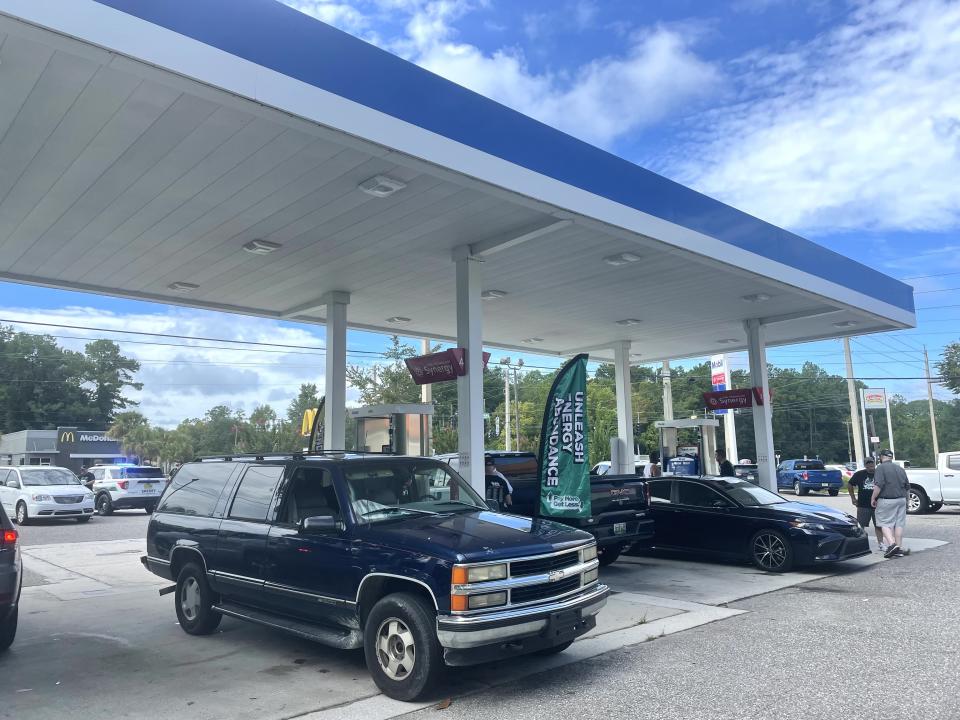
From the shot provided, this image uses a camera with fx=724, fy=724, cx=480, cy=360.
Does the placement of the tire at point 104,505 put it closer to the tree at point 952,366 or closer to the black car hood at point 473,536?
the black car hood at point 473,536

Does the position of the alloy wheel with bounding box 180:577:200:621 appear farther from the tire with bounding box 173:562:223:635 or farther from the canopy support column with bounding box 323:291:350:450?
the canopy support column with bounding box 323:291:350:450

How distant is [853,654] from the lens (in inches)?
247

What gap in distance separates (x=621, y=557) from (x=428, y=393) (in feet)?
44.0

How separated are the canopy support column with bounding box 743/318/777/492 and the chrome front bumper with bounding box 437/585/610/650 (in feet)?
39.8

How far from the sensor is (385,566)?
550 cm

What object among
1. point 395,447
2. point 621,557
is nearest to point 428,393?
point 395,447

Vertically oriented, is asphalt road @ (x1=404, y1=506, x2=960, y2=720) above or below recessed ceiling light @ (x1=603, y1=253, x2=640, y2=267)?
below

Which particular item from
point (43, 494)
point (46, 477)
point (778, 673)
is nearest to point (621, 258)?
point (778, 673)

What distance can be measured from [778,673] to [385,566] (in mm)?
3256

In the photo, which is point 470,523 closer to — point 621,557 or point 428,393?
point 621,557

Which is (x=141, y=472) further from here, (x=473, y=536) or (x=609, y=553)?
(x=473, y=536)

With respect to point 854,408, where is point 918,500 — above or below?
below

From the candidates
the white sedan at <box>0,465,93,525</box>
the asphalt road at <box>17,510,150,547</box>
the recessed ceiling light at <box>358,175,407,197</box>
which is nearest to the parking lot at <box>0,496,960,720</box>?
the recessed ceiling light at <box>358,175,407,197</box>

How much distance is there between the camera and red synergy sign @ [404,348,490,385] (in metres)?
10.3
